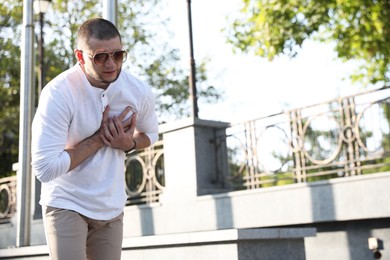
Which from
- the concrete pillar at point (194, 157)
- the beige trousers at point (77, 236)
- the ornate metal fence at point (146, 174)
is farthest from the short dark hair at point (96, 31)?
the ornate metal fence at point (146, 174)

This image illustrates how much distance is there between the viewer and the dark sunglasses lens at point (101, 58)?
2.84m

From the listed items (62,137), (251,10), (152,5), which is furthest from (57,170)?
(152,5)

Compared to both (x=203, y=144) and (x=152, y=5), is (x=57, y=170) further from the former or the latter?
(x=152, y=5)

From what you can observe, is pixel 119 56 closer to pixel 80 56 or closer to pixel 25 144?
pixel 80 56

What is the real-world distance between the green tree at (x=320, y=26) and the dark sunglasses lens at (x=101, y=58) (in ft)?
38.2

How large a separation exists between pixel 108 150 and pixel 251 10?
12.9 meters

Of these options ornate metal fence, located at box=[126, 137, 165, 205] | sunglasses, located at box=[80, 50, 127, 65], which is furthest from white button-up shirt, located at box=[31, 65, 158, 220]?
ornate metal fence, located at box=[126, 137, 165, 205]

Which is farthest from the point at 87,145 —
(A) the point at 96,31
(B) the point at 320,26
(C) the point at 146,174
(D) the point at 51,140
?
(B) the point at 320,26

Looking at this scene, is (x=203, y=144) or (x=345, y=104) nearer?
(x=345, y=104)

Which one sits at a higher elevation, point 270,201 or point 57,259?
point 270,201

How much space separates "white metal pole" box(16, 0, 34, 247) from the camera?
25.1ft

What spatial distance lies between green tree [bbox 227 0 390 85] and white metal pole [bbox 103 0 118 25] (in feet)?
30.5

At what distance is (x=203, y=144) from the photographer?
9.56 m

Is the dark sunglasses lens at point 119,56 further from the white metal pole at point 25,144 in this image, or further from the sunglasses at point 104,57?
the white metal pole at point 25,144
